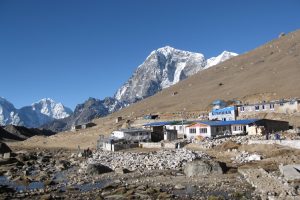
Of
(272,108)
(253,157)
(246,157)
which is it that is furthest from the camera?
(272,108)

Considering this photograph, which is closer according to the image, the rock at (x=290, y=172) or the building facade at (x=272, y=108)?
the rock at (x=290, y=172)

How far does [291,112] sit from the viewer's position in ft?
303

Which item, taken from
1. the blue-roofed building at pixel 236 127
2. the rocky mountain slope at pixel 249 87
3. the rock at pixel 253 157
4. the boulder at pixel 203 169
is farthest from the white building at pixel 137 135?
the rocky mountain slope at pixel 249 87

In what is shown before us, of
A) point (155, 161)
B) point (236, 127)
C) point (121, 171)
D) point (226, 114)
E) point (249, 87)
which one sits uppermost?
point (249, 87)

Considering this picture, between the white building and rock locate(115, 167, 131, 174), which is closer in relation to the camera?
rock locate(115, 167, 131, 174)

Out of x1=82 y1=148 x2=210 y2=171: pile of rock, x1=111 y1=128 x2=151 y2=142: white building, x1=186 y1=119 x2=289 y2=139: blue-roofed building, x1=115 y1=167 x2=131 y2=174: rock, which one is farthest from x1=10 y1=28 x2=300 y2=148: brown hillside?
x1=115 y1=167 x2=131 y2=174: rock

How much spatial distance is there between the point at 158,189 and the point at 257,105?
70.1 meters

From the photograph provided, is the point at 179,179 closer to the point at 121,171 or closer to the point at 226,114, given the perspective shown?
the point at 121,171

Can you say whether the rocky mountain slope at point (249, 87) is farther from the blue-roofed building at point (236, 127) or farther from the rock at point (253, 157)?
the rock at point (253, 157)

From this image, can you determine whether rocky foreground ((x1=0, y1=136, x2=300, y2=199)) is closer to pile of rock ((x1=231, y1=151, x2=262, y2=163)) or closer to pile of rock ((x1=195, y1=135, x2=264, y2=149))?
pile of rock ((x1=231, y1=151, x2=262, y2=163))

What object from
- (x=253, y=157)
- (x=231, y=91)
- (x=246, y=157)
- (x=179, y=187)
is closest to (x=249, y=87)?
(x=231, y=91)

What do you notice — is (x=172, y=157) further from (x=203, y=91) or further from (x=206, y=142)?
(x=203, y=91)

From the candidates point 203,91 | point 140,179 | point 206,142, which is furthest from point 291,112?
point 203,91

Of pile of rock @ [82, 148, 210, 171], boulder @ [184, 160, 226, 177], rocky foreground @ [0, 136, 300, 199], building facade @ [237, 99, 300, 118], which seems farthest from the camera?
building facade @ [237, 99, 300, 118]
